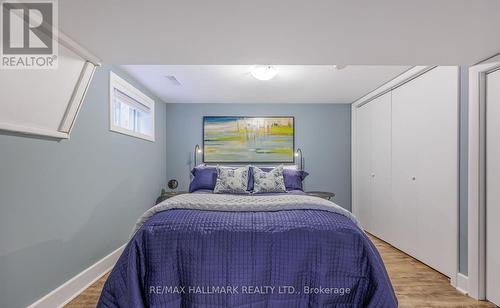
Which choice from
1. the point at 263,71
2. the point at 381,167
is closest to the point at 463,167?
the point at 381,167

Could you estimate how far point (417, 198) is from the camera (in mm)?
2939

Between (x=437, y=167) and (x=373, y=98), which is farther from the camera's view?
(x=373, y=98)

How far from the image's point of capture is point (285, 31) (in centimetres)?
170

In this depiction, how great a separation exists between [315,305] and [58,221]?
76.1 inches

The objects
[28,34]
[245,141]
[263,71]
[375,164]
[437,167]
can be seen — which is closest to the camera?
[28,34]

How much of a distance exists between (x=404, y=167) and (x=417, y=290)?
142 centimetres

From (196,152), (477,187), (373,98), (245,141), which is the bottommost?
(477,187)

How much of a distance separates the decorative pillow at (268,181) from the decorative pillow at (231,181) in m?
0.13

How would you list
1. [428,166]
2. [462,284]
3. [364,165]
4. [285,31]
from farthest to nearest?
[364,165], [428,166], [462,284], [285,31]

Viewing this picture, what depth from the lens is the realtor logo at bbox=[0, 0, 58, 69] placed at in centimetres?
144

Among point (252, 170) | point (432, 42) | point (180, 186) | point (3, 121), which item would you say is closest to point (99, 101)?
point (3, 121)

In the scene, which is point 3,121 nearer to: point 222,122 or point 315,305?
point 315,305

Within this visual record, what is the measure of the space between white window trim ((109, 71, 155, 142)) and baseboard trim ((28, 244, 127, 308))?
1.33 metres

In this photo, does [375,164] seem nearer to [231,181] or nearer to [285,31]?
[231,181]
